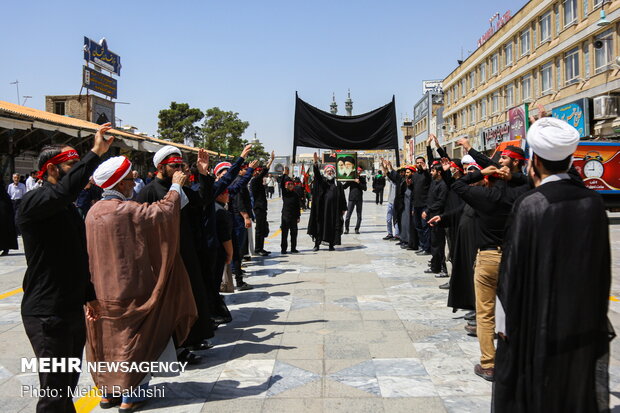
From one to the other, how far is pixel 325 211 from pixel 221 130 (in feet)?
151

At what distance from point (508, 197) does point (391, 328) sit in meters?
2.15

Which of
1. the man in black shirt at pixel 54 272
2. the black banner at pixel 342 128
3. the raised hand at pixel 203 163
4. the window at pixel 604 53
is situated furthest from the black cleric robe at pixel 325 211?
the window at pixel 604 53

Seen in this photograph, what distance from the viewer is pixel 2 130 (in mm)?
14758

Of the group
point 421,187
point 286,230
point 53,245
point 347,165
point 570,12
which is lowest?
point 286,230

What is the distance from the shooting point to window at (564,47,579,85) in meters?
28.0

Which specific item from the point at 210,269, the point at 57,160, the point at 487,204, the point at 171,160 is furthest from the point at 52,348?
the point at 487,204

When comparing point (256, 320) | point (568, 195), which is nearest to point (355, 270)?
point (256, 320)

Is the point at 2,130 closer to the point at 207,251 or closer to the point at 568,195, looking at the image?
the point at 207,251

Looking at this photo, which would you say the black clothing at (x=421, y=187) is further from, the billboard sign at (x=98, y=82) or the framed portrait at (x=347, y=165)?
the billboard sign at (x=98, y=82)

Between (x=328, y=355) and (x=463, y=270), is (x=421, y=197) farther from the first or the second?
(x=328, y=355)

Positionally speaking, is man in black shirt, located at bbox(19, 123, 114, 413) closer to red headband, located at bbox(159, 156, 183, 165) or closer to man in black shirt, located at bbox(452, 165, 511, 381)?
red headband, located at bbox(159, 156, 183, 165)

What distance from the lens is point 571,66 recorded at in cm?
2878

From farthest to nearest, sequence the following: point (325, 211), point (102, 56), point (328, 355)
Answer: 1. point (102, 56)
2. point (325, 211)
3. point (328, 355)

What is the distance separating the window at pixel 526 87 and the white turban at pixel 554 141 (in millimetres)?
35890
